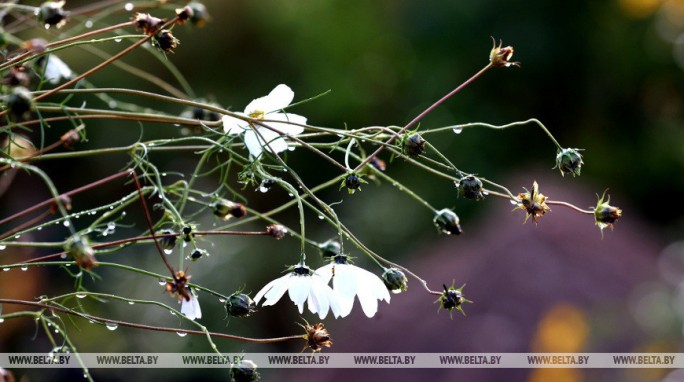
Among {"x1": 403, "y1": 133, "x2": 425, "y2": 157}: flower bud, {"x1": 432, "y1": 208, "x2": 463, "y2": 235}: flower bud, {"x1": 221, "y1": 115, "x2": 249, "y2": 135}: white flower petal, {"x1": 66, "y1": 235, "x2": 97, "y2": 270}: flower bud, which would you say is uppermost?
{"x1": 221, "y1": 115, "x2": 249, "y2": 135}: white flower petal

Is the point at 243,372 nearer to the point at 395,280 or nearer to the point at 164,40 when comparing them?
the point at 395,280

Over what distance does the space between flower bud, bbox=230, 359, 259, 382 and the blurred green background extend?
2.70 meters

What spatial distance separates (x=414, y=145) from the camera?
478mm

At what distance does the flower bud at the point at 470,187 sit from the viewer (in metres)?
0.48

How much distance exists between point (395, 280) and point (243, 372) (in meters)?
0.11

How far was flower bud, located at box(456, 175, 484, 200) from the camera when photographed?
48 centimetres

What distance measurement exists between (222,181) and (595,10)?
3.23 meters

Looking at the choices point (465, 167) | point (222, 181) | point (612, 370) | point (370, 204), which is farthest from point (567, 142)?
point (222, 181)

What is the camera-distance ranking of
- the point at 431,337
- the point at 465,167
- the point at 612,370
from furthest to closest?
the point at 465,167 → the point at 431,337 → the point at 612,370

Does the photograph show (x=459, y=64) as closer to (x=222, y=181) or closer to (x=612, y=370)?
(x=612, y=370)

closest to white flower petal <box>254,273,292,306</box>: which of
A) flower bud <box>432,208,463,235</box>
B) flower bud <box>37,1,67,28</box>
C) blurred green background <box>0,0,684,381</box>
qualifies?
flower bud <box>432,208,463,235</box>

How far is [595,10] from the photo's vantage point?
3.43 metres

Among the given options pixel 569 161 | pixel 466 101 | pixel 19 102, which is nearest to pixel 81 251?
pixel 19 102

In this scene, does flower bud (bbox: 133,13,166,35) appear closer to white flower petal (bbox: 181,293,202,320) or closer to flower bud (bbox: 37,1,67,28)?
flower bud (bbox: 37,1,67,28)
